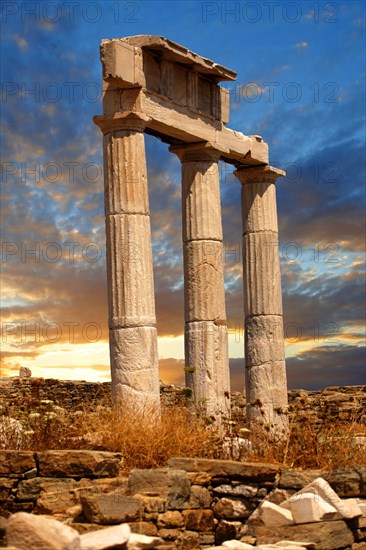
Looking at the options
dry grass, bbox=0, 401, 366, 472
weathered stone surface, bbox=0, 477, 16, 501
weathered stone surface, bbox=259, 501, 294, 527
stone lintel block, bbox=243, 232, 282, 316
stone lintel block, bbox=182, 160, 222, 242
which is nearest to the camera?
weathered stone surface, bbox=259, 501, 294, 527

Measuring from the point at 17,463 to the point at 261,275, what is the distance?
9789 millimetres

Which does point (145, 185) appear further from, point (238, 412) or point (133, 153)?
point (238, 412)

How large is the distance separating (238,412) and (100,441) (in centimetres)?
945

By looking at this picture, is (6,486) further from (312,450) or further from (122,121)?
(122,121)

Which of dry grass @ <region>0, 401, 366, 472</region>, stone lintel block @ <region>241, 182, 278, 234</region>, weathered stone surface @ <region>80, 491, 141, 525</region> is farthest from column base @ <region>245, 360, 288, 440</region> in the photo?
weathered stone surface @ <region>80, 491, 141, 525</region>

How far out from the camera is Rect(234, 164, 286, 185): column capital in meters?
21.1

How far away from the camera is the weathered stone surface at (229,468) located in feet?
39.3

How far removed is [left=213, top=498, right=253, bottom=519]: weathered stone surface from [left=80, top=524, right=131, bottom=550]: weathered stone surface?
3.59 metres

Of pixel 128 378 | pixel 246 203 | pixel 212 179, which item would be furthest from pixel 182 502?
pixel 246 203

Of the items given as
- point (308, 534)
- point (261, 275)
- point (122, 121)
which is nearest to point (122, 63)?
point (122, 121)

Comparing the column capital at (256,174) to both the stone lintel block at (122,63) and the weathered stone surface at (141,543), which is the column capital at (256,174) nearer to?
the stone lintel block at (122,63)

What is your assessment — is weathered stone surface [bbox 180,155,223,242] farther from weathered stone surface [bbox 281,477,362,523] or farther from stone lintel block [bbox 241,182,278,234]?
weathered stone surface [bbox 281,477,362,523]

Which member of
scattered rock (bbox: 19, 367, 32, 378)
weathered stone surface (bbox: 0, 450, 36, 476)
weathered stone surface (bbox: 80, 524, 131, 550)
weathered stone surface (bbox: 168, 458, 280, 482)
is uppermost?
scattered rock (bbox: 19, 367, 32, 378)

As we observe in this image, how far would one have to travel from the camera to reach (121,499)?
34.6 feet
